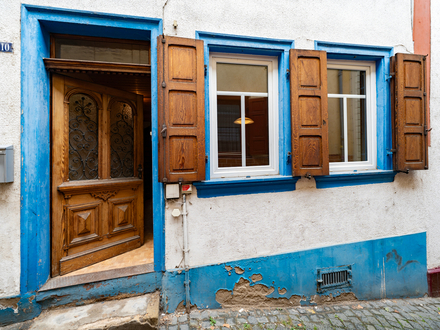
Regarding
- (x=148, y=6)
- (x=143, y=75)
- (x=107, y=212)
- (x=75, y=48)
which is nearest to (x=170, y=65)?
(x=143, y=75)

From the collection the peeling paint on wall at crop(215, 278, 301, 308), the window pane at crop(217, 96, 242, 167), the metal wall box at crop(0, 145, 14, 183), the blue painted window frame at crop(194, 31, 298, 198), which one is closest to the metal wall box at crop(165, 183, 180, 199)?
the blue painted window frame at crop(194, 31, 298, 198)

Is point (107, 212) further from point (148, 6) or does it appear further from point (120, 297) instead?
point (148, 6)

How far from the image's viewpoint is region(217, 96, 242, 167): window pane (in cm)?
268

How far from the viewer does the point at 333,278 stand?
2.79m

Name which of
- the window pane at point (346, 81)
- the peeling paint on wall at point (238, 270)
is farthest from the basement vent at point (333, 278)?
the window pane at point (346, 81)

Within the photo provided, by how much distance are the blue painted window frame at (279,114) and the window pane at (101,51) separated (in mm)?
825

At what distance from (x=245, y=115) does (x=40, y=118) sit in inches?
92.6

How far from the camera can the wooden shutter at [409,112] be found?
112 inches

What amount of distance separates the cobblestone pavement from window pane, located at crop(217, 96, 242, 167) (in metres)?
1.80

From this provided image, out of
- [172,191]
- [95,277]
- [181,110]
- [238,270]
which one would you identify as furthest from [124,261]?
[181,110]

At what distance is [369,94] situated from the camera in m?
3.08

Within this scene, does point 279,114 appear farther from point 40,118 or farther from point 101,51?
point 40,118

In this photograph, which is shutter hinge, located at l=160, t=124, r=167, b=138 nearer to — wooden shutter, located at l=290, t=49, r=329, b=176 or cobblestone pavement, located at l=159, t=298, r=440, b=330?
wooden shutter, located at l=290, t=49, r=329, b=176

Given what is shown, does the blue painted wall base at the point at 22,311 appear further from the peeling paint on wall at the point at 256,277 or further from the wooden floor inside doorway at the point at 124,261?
the peeling paint on wall at the point at 256,277
